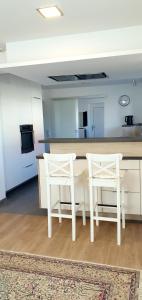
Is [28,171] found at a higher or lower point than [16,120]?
lower

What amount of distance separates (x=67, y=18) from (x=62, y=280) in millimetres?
2636

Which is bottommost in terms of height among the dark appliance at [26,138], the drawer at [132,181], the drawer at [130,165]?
the drawer at [132,181]

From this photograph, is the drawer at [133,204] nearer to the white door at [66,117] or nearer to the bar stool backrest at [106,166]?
the bar stool backrest at [106,166]

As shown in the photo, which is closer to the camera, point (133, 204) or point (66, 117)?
point (133, 204)

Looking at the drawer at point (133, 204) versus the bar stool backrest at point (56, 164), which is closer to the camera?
the bar stool backrest at point (56, 164)

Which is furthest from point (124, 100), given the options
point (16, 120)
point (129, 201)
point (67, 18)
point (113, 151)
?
point (67, 18)

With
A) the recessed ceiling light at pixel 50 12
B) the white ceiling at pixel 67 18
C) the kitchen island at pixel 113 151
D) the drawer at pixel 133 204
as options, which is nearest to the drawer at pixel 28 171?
the kitchen island at pixel 113 151

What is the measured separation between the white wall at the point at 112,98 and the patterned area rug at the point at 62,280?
544cm

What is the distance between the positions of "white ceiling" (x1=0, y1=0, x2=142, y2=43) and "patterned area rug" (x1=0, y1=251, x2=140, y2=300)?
253 centimetres

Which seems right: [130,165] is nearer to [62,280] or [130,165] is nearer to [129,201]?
[129,201]

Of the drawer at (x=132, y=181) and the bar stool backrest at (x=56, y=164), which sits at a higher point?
the bar stool backrest at (x=56, y=164)

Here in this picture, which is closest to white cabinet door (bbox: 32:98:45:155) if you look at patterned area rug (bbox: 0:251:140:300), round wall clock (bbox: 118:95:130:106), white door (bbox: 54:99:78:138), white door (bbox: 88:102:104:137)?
white door (bbox: 54:99:78:138)

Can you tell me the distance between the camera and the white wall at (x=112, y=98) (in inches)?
287

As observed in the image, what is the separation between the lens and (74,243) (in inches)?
118
